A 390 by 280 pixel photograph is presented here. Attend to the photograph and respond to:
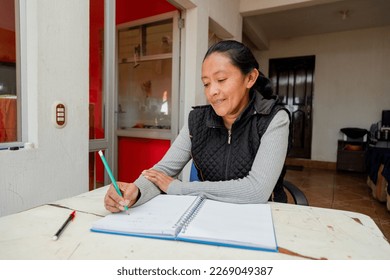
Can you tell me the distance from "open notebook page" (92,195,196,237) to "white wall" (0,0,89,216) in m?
0.70

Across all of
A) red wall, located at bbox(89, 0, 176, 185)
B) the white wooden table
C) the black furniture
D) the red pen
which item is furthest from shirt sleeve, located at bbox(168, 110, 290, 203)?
the black furniture

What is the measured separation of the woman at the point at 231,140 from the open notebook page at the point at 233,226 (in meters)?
0.08

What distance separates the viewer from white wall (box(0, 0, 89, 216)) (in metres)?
1.20

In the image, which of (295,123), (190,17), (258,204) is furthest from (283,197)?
(295,123)

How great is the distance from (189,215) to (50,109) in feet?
3.22

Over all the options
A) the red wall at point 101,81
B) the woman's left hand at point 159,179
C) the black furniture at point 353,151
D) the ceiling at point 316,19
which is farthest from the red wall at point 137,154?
the black furniture at point 353,151

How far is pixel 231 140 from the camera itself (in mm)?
1214

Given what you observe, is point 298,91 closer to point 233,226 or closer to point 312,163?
point 312,163

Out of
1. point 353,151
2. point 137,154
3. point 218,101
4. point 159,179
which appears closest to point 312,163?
point 353,151

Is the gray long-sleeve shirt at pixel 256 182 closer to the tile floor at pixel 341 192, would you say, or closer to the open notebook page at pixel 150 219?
the open notebook page at pixel 150 219

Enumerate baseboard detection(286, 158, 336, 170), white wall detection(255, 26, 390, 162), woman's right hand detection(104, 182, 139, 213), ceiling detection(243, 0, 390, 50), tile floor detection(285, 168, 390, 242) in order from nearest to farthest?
woman's right hand detection(104, 182, 139, 213), tile floor detection(285, 168, 390, 242), ceiling detection(243, 0, 390, 50), white wall detection(255, 26, 390, 162), baseboard detection(286, 158, 336, 170)

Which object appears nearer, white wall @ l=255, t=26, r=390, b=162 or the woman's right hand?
the woman's right hand

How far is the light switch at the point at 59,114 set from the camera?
1.34 meters

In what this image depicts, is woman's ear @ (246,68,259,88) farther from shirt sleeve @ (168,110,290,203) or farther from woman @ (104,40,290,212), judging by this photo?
shirt sleeve @ (168,110,290,203)
